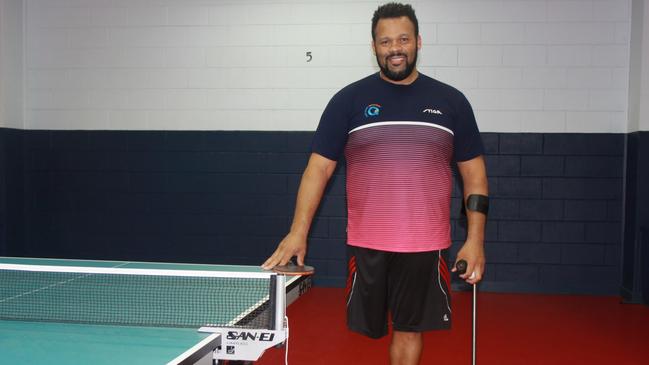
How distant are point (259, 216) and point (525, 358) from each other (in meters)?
3.13

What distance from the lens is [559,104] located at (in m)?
6.46

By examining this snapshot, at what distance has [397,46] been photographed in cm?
270

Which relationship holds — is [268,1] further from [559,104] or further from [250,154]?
[559,104]

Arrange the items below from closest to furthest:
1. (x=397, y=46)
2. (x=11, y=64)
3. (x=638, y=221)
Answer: (x=397, y=46)
(x=638, y=221)
(x=11, y=64)

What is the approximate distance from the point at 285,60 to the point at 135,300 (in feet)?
12.9

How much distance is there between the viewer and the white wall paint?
22.3 ft

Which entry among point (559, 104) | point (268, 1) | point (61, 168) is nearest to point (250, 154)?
point (268, 1)

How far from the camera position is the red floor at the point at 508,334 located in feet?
14.3

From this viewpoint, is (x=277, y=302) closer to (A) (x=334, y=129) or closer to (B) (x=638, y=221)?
(A) (x=334, y=129)

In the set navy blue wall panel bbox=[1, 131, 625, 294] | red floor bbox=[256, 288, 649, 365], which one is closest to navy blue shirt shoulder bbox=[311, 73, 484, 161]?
red floor bbox=[256, 288, 649, 365]

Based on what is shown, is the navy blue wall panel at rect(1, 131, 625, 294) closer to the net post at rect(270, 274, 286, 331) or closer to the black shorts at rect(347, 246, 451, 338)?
the black shorts at rect(347, 246, 451, 338)

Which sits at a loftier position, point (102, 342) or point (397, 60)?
point (397, 60)

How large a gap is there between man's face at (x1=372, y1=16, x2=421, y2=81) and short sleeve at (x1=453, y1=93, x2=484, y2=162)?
0.90 ft

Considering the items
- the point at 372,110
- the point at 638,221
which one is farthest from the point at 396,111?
the point at 638,221
